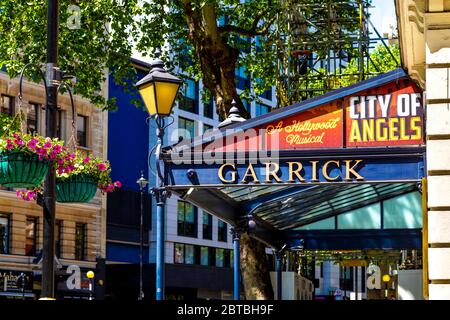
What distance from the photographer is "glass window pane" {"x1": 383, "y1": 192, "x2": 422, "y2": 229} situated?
23.1 m

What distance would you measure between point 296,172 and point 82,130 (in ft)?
139

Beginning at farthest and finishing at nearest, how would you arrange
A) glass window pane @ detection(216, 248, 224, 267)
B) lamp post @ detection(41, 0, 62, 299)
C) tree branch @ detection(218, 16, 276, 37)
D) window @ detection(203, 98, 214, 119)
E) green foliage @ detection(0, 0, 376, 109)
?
glass window pane @ detection(216, 248, 224, 267), window @ detection(203, 98, 214, 119), tree branch @ detection(218, 16, 276, 37), green foliage @ detection(0, 0, 376, 109), lamp post @ detection(41, 0, 62, 299)

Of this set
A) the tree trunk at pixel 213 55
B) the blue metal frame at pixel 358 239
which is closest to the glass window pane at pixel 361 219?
the blue metal frame at pixel 358 239

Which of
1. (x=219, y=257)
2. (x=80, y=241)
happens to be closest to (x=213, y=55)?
(x=80, y=241)

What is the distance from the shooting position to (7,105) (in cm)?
5153

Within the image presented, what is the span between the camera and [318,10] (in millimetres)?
32688

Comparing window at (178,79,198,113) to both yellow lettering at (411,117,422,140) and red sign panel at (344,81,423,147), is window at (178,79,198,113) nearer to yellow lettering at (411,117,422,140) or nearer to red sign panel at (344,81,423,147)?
red sign panel at (344,81,423,147)

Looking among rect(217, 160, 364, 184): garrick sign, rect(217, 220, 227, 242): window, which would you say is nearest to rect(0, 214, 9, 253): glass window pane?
rect(217, 220, 227, 242): window

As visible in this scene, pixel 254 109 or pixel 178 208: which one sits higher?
pixel 254 109

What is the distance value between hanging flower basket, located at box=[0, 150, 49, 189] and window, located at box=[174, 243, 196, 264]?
56.9 m

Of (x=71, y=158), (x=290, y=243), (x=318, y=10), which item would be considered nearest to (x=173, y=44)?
(x=318, y=10)

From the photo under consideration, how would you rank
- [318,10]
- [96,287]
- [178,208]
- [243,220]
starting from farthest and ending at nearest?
[178,208] < [96,287] < [318,10] < [243,220]

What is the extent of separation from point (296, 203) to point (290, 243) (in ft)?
12.2
